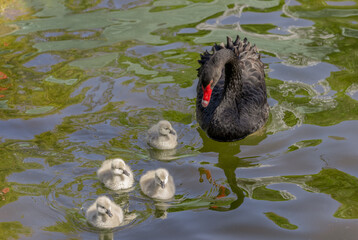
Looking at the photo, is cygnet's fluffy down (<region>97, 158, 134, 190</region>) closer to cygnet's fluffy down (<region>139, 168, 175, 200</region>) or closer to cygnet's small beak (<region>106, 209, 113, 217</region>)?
cygnet's fluffy down (<region>139, 168, 175, 200</region>)

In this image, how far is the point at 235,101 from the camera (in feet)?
27.5

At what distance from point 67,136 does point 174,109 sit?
164 centimetres

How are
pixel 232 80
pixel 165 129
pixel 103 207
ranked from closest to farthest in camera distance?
pixel 103 207
pixel 165 129
pixel 232 80

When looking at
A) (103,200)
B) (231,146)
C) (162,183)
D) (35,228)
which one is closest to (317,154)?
(231,146)

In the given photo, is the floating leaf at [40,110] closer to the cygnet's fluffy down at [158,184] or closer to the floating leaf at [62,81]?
the floating leaf at [62,81]

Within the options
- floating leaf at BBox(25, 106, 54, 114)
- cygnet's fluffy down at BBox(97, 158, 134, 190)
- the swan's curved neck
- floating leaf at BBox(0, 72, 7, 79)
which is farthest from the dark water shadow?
floating leaf at BBox(0, 72, 7, 79)

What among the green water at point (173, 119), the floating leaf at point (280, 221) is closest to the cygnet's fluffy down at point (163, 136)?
the green water at point (173, 119)

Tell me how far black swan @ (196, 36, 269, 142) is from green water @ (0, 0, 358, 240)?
0.56 feet

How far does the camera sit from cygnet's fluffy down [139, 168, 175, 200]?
6367mm

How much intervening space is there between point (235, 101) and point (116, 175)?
253 centimetres

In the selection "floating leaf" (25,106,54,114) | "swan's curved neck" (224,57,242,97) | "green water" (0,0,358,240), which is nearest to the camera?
"green water" (0,0,358,240)

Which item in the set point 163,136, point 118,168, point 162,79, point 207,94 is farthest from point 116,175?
point 162,79

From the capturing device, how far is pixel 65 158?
731 cm

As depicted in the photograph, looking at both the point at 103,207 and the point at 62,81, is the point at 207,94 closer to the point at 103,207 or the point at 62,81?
the point at 103,207
